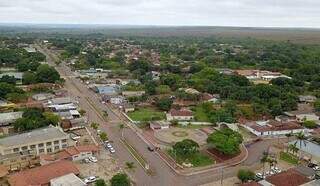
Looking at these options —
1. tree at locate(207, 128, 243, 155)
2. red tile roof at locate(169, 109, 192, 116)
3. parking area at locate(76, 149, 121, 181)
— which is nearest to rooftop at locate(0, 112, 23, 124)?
parking area at locate(76, 149, 121, 181)

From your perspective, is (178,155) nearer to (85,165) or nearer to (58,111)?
(85,165)

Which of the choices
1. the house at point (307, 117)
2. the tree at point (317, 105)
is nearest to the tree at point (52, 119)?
the house at point (307, 117)

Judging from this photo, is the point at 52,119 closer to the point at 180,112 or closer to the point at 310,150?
the point at 180,112

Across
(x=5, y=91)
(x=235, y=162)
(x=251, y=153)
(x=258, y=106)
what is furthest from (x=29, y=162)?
(x=258, y=106)

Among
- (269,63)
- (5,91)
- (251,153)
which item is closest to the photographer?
(251,153)

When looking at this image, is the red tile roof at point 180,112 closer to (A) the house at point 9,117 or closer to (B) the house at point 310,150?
(B) the house at point 310,150

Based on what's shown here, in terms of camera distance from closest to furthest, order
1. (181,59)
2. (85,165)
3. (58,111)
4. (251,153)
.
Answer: (85,165) < (251,153) < (58,111) < (181,59)

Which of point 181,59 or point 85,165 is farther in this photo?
point 181,59
